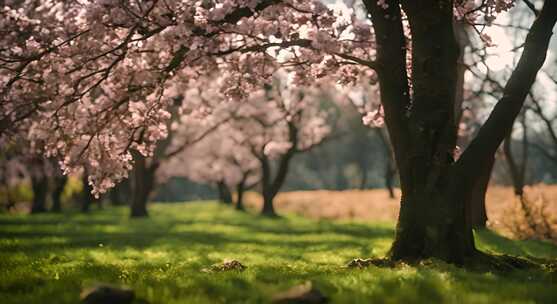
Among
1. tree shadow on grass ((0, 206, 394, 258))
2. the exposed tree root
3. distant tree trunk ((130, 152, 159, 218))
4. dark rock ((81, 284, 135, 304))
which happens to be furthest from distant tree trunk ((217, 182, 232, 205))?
dark rock ((81, 284, 135, 304))

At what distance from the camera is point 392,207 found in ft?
143

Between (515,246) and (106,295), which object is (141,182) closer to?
(515,246)

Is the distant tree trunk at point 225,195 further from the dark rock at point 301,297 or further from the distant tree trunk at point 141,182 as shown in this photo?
the dark rock at point 301,297

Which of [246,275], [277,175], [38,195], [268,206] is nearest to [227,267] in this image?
[246,275]

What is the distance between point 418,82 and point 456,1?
2.88m

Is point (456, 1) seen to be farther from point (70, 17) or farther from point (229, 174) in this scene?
point (229, 174)

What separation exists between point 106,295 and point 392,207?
3764 cm

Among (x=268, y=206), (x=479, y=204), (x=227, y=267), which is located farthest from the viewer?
A: (x=268, y=206)

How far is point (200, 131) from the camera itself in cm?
5400

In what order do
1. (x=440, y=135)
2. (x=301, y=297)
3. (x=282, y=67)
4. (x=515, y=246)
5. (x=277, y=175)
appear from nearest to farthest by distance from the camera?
1. (x=301, y=297)
2. (x=440, y=135)
3. (x=282, y=67)
4. (x=515, y=246)
5. (x=277, y=175)

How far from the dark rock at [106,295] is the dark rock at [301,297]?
1.89 meters

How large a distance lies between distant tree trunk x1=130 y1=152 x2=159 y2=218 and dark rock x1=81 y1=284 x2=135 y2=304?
113ft

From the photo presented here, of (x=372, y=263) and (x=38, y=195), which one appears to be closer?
(x=372, y=263)

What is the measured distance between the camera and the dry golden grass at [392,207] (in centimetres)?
2527
